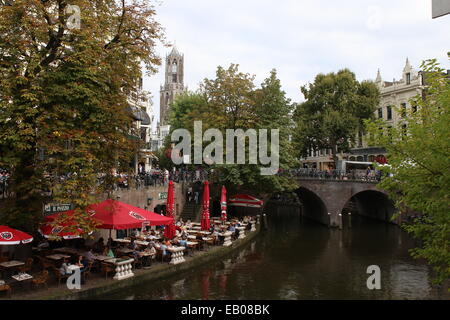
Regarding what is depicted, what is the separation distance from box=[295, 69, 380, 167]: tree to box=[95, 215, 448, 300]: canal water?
18.0 m

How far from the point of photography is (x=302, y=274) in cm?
2109

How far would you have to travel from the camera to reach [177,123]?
52875 mm

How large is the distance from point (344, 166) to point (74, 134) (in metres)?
41.6

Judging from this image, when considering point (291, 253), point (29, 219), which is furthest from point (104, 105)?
point (291, 253)

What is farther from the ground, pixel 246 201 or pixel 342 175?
Result: pixel 342 175

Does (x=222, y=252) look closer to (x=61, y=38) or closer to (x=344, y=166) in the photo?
(x=61, y=38)

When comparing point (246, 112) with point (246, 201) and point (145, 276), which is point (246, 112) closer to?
point (246, 201)

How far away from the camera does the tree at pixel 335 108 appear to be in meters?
48.2


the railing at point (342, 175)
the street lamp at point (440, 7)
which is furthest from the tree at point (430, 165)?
the railing at point (342, 175)

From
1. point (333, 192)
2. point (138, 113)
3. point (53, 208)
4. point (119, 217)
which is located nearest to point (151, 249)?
point (119, 217)

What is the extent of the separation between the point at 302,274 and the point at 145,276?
8805mm

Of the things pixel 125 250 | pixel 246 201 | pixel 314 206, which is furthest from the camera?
pixel 314 206

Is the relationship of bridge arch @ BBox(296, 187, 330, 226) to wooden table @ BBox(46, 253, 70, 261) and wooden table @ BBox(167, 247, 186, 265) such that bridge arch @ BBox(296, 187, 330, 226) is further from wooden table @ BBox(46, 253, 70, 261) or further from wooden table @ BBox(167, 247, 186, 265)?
wooden table @ BBox(46, 253, 70, 261)

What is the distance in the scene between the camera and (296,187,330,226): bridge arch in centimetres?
4128
